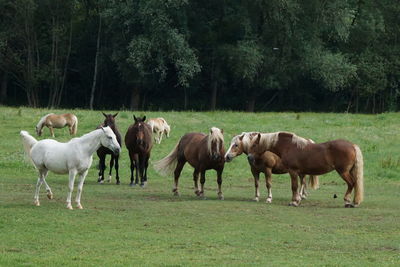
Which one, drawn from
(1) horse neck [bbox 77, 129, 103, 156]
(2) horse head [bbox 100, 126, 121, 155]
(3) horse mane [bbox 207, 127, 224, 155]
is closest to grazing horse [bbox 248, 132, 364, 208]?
(3) horse mane [bbox 207, 127, 224, 155]

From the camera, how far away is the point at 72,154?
1580 cm

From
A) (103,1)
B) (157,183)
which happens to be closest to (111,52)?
(103,1)

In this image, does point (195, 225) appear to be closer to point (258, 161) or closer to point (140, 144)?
point (258, 161)

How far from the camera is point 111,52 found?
54812 mm

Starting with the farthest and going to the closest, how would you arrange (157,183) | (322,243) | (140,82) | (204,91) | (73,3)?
(204,91)
(73,3)
(140,82)
(157,183)
(322,243)

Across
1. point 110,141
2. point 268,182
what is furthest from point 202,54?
point 110,141

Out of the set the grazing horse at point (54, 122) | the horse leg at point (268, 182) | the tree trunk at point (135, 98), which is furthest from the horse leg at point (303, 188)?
the tree trunk at point (135, 98)

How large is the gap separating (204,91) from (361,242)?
47.2 meters

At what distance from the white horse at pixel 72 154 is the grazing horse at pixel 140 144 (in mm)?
5544

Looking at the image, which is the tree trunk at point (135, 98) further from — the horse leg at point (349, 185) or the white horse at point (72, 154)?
the white horse at point (72, 154)

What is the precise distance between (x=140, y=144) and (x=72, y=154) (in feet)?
19.9

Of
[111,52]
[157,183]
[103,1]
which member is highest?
[103,1]

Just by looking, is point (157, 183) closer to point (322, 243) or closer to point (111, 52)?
point (322, 243)

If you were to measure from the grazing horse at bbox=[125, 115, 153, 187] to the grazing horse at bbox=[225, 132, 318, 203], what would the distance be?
148 inches
